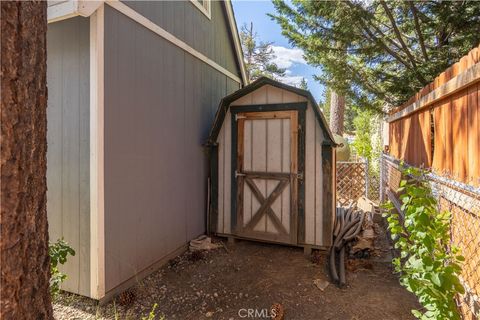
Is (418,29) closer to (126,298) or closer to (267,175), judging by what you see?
(267,175)

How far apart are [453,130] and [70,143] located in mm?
3419

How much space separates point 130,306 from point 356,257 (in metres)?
2.94

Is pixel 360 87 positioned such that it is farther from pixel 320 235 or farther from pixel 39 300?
pixel 39 300

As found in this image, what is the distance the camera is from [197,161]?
450cm

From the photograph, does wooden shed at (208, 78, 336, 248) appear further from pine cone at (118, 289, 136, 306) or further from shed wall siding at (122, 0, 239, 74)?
pine cone at (118, 289, 136, 306)

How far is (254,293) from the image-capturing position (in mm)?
3082

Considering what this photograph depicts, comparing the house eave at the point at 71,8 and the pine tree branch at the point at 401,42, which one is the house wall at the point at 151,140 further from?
the pine tree branch at the point at 401,42

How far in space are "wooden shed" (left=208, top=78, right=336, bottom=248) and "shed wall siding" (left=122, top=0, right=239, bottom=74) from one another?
3.86 ft

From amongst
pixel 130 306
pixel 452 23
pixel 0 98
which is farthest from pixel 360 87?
pixel 0 98

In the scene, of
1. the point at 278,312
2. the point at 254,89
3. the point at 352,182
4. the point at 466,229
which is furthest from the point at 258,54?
the point at 466,229

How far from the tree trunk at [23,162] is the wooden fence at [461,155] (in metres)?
2.20

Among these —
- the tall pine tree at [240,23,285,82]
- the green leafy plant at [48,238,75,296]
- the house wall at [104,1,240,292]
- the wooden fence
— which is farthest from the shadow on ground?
the tall pine tree at [240,23,285,82]

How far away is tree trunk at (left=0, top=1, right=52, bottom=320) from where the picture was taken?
1.22 meters

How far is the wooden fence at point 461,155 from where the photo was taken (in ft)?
5.28
